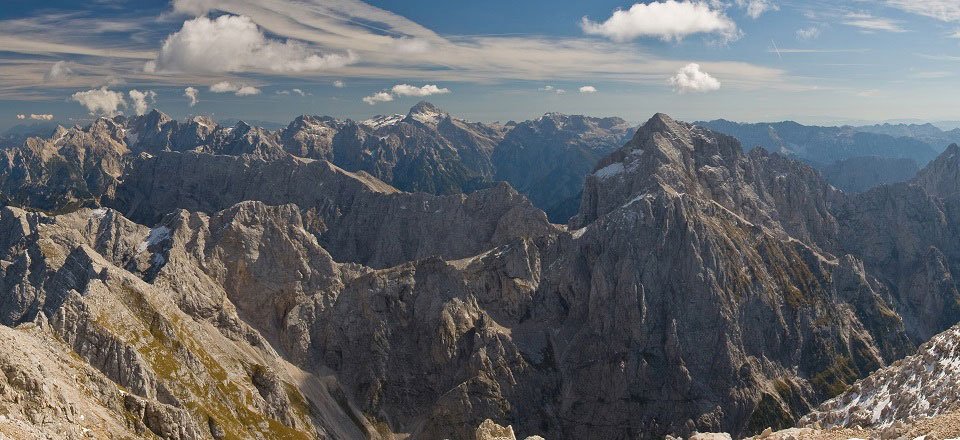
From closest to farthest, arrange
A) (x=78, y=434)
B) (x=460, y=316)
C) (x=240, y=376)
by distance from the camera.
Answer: (x=78, y=434) < (x=240, y=376) < (x=460, y=316)

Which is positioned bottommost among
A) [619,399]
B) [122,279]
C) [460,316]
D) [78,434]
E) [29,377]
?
[619,399]

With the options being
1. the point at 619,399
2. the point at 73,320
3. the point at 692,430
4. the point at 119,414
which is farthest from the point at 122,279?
the point at 692,430

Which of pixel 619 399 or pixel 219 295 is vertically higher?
pixel 219 295

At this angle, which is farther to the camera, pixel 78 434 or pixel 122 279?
pixel 122 279

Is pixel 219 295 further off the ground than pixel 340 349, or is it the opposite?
pixel 219 295

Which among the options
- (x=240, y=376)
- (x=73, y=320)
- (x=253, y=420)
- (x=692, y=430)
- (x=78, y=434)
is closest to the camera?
(x=78, y=434)

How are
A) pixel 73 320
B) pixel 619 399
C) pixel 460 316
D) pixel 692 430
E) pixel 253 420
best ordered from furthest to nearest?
pixel 460 316 → pixel 619 399 → pixel 692 430 → pixel 253 420 → pixel 73 320

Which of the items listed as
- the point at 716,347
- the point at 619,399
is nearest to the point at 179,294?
the point at 619,399

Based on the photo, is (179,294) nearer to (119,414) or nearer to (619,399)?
(119,414)

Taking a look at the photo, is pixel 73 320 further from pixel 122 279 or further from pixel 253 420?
pixel 253 420
